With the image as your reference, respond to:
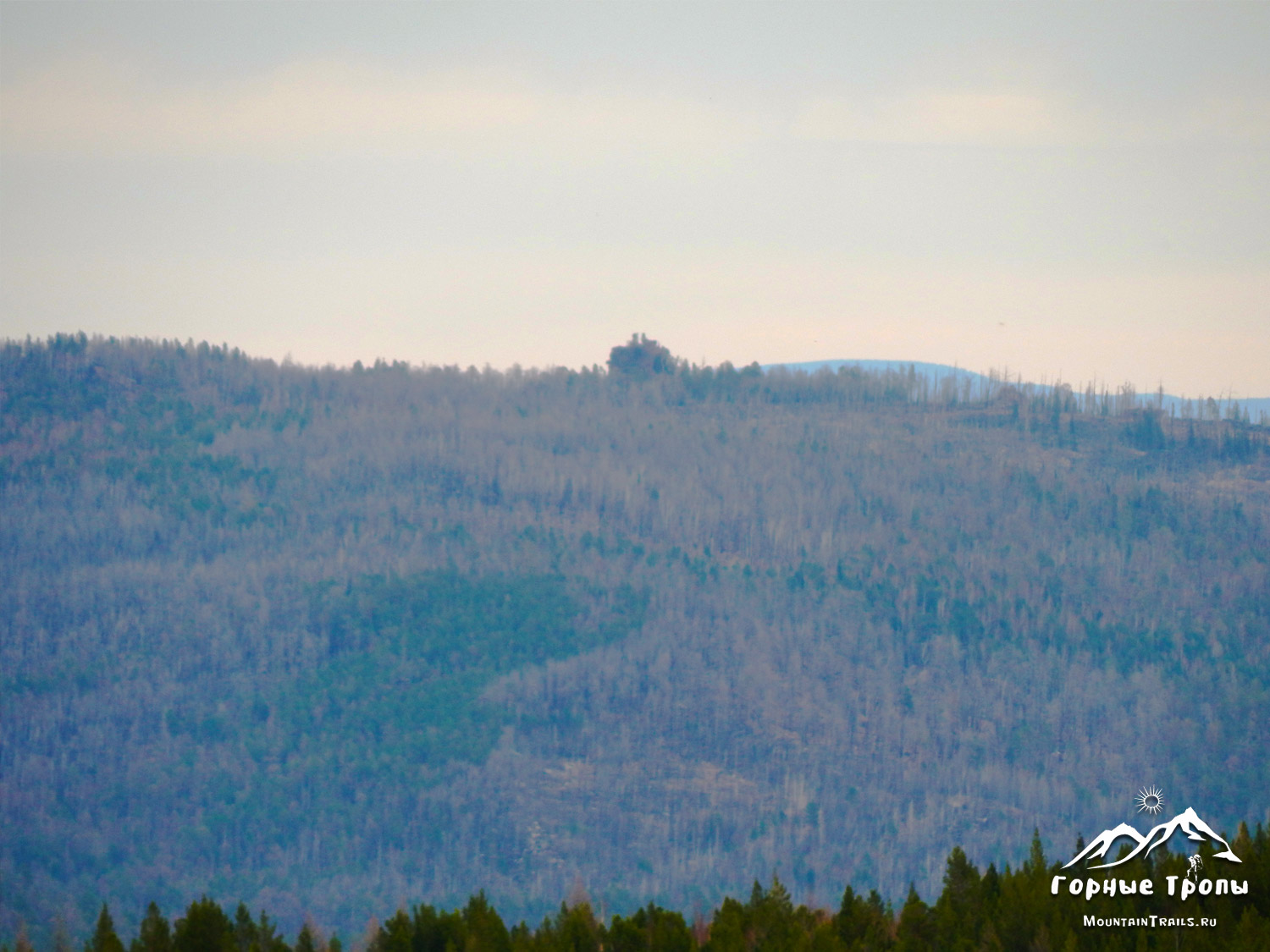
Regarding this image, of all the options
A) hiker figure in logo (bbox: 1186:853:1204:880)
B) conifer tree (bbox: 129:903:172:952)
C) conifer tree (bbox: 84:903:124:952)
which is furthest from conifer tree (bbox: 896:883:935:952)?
conifer tree (bbox: 84:903:124:952)

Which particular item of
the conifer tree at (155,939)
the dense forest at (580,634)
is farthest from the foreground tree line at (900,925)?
the dense forest at (580,634)

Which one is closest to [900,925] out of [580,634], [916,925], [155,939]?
[916,925]

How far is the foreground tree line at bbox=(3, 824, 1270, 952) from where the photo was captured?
24.3ft

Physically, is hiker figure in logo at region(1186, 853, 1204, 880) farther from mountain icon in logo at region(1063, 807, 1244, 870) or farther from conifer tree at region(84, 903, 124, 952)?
conifer tree at region(84, 903, 124, 952)

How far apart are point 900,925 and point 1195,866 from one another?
2164mm

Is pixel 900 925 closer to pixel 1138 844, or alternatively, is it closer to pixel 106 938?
pixel 1138 844

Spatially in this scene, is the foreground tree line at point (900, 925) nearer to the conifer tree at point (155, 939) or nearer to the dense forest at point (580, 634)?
the conifer tree at point (155, 939)

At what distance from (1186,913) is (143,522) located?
87.8 feet

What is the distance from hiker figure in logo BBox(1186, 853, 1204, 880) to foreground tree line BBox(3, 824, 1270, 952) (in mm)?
34

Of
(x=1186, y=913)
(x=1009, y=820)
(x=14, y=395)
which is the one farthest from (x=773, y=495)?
(x=1186, y=913)

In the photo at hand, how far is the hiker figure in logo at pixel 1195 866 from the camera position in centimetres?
805

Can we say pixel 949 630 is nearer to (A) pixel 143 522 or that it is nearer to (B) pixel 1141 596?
(B) pixel 1141 596

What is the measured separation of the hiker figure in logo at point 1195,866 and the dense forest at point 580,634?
42.8ft

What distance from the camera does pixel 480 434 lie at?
109 ft
